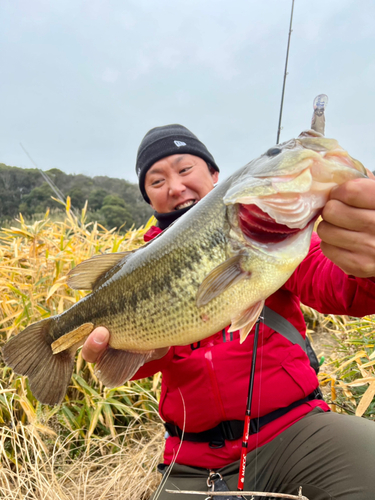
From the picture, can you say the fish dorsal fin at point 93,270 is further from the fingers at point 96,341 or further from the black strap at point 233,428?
the black strap at point 233,428

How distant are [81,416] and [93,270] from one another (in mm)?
1993

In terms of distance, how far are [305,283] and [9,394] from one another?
122 inches

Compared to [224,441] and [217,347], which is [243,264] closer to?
[217,347]

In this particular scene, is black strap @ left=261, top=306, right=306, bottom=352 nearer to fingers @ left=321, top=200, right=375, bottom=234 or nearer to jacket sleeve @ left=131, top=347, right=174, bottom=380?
jacket sleeve @ left=131, top=347, right=174, bottom=380

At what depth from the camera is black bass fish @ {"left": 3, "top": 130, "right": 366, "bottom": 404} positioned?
122 centimetres

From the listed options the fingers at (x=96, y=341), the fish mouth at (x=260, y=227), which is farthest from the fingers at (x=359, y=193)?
the fingers at (x=96, y=341)

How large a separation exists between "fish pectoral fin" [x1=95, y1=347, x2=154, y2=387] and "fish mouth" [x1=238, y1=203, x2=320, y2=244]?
876mm

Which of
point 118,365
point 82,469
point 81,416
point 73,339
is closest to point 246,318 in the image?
point 118,365

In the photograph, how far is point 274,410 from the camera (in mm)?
1952

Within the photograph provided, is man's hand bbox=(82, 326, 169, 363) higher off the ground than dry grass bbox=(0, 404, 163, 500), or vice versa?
man's hand bbox=(82, 326, 169, 363)

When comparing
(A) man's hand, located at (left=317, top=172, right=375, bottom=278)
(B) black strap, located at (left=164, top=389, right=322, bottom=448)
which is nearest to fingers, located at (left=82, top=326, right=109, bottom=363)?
(B) black strap, located at (left=164, top=389, right=322, bottom=448)

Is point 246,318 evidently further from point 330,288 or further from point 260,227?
point 330,288

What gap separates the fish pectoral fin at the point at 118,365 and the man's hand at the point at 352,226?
1.08 m

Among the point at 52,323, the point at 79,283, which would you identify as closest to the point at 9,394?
the point at 52,323
